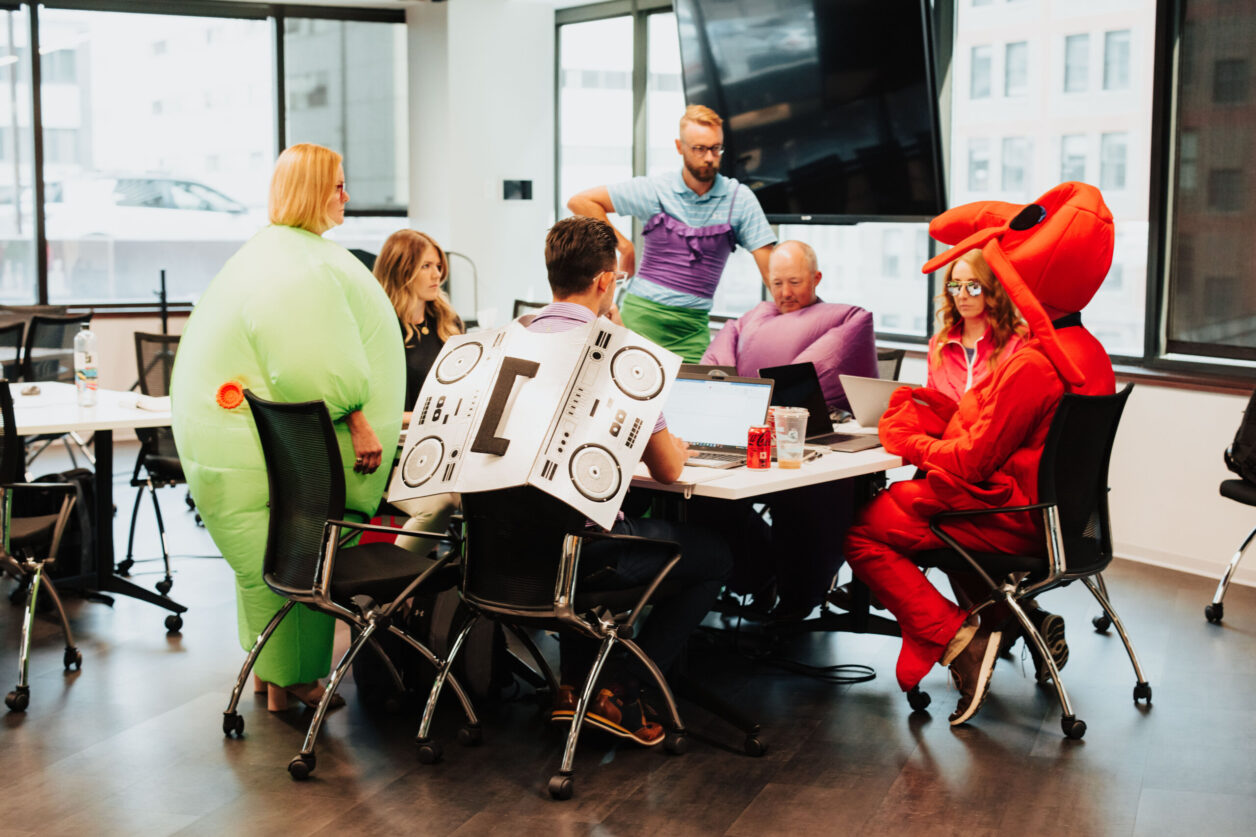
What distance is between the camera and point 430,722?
11.5 ft

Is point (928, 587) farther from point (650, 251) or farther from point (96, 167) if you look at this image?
point (96, 167)

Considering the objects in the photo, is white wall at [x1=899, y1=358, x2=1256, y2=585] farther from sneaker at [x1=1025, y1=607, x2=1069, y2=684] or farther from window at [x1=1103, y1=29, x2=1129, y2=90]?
sneaker at [x1=1025, y1=607, x2=1069, y2=684]

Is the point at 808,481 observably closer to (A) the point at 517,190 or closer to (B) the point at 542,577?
(B) the point at 542,577

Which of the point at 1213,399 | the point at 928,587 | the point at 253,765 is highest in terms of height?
the point at 1213,399

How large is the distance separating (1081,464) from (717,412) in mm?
1025

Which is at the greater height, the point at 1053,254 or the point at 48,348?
the point at 1053,254

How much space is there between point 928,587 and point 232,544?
6.48ft

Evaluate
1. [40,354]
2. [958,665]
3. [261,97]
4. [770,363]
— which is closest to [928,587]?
Answer: [958,665]

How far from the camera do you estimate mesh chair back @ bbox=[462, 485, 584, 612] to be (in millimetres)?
3139

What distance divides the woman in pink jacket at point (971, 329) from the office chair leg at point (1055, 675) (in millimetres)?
647

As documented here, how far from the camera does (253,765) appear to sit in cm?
340

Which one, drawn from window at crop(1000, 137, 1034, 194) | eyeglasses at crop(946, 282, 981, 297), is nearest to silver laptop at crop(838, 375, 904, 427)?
eyeglasses at crop(946, 282, 981, 297)

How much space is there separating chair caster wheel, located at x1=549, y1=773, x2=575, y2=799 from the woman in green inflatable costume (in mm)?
975

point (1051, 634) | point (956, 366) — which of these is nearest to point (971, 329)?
point (956, 366)
